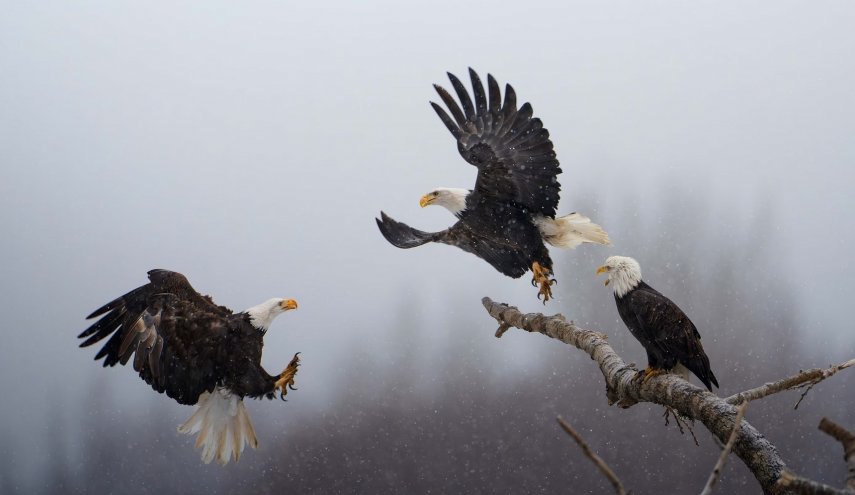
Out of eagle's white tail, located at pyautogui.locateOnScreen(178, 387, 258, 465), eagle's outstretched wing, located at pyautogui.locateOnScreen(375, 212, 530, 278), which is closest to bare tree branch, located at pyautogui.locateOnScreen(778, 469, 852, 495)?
eagle's outstretched wing, located at pyautogui.locateOnScreen(375, 212, 530, 278)

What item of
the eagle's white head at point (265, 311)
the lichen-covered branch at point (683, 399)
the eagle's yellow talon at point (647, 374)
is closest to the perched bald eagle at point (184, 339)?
the eagle's white head at point (265, 311)

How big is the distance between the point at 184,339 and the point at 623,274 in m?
1.94

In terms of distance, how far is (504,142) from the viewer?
11.7ft

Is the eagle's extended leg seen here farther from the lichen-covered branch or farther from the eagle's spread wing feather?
the eagle's spread wing feather

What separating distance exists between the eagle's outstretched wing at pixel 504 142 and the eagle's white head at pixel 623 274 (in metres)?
0.74

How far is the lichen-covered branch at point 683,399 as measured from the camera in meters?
1.69

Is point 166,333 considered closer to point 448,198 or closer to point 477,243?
point 448,198

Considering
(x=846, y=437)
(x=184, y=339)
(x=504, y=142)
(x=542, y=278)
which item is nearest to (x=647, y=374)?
(x=846, y=437)

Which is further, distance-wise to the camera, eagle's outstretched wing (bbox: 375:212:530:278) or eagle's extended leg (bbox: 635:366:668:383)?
eagle's outstretched wing (bbox: 375:212:530:278)

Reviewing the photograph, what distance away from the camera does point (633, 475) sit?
7.46m

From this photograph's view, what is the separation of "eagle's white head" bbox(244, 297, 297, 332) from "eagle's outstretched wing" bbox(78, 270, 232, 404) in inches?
4.6

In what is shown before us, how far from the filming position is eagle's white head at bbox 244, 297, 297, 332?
3381 millimetres

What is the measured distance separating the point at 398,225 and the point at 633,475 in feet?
15.2

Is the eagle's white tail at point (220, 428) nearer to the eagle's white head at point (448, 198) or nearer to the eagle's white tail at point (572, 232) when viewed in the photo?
the eagle's white head at point (448, 198)
